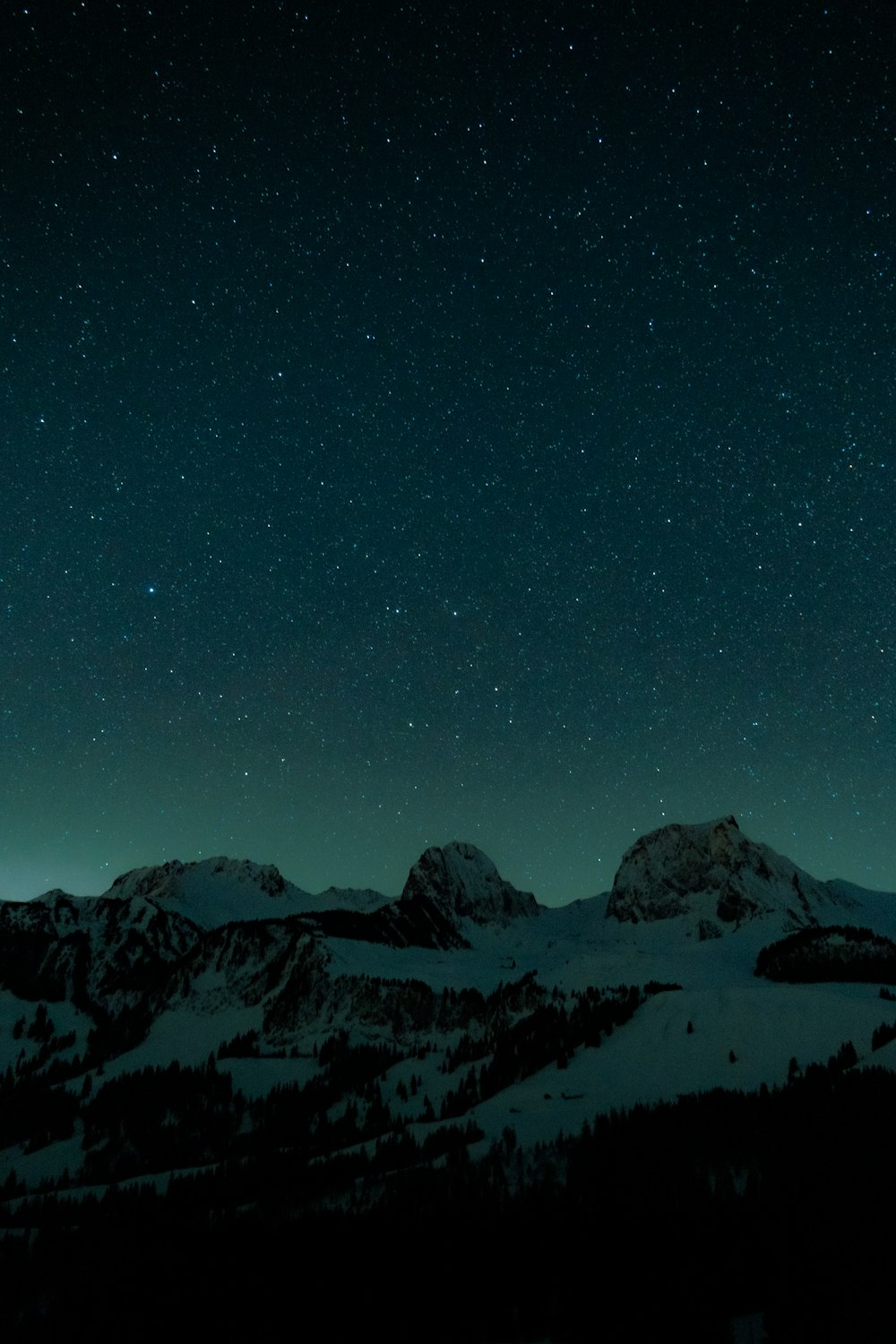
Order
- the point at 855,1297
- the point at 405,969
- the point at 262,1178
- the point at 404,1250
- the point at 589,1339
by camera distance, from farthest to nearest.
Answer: the point at 405,969 → the point at 262,1178 → the point at 404,1250 → the point at 589,1339 → the point at 855,1297

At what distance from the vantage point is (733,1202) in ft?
148

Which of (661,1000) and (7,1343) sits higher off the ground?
(661,1000)

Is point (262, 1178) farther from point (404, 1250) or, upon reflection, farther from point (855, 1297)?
point (855, 1297)

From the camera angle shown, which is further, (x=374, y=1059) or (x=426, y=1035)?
(x=426, y=1035)

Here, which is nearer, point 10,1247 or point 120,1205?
point 10,1247

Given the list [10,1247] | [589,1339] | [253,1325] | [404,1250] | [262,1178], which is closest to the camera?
[589,1339]

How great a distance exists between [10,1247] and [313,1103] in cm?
6001

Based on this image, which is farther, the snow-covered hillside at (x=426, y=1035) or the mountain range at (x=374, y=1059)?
the snow-covered hillside at (x=426, y=1035)

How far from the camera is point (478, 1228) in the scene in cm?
4903

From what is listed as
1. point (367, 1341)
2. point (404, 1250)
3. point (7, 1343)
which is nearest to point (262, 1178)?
point (7, 1343)

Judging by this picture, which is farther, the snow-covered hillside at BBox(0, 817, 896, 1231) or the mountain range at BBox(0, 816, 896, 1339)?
the snow-covered hillside at BBox(0, 817, 896, 1231)

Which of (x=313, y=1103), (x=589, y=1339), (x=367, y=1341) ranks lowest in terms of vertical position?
(x=313, y=1103)

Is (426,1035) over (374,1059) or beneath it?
over

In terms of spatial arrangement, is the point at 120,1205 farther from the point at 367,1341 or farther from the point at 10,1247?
the point at 367,1341
